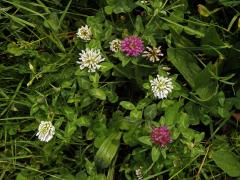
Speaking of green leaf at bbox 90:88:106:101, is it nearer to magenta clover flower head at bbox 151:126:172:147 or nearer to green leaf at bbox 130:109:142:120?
green leaf at bbox 130:109:142:120

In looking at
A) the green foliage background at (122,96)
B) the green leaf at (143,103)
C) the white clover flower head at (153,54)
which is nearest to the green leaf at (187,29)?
the green foliage background at (122,96)

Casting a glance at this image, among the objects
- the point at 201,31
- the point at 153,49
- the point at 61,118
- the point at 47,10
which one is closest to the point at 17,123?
the point at 61,118

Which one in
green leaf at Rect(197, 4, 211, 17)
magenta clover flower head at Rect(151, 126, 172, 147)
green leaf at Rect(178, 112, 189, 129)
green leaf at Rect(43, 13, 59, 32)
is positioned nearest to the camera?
magenta clover flower head at Rect(151, 126, 172, 147)

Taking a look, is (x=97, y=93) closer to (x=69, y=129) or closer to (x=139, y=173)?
(x=69, y=129)

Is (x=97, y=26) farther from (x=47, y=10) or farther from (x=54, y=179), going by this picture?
(x=54, y=179)

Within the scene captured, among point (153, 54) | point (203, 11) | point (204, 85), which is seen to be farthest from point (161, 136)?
point (203, 11)

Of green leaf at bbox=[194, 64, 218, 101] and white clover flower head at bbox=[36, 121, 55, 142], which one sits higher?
green leaf at bbox=[194, 64, 218, 101]

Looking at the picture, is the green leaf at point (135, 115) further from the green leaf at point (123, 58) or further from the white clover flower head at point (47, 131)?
the white clover flower head at point (47, 131)

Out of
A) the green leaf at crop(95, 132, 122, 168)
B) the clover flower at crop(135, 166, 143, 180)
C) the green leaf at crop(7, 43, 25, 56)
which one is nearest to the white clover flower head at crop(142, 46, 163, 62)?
the green leaf at crop(95, 132, 122, 168)
